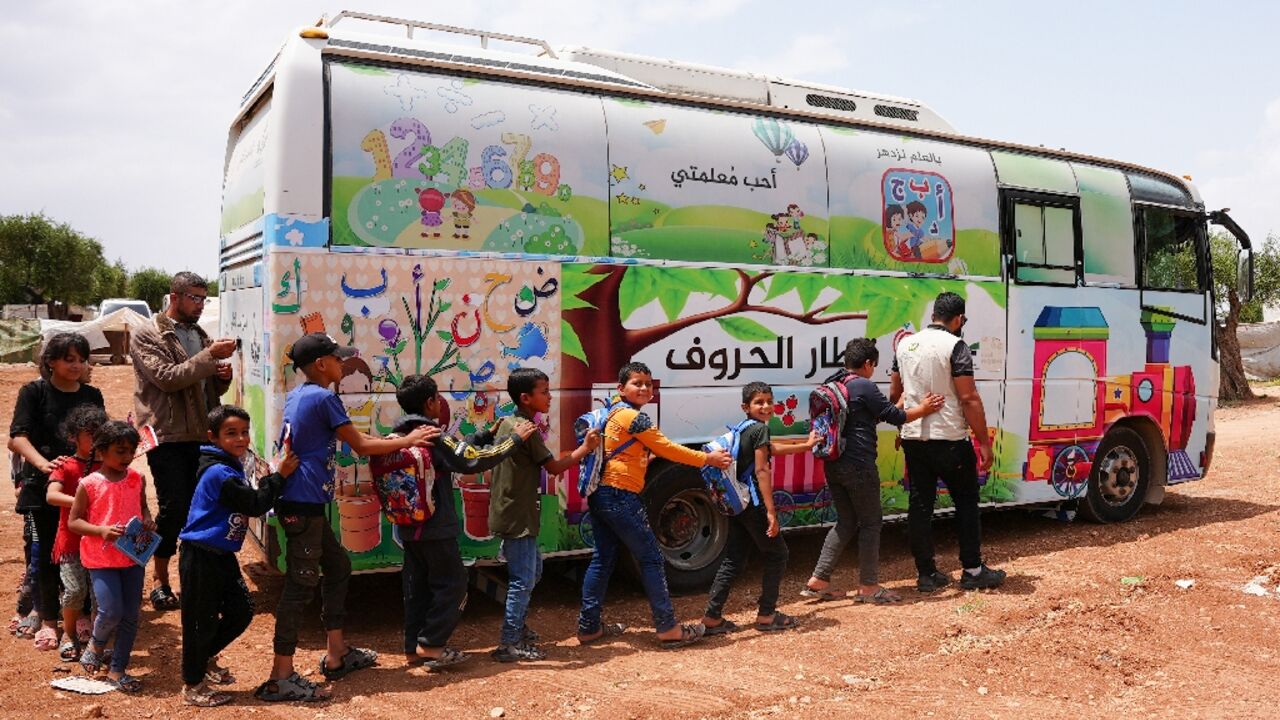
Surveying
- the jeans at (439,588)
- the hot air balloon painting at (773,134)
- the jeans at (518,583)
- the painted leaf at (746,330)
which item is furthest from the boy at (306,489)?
the hot air balloon painting at (773,134)

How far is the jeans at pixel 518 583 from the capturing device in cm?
562

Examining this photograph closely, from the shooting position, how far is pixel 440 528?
5.44 m

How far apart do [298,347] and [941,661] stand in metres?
3.79

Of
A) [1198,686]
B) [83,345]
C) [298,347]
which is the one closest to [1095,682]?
[1198,686]

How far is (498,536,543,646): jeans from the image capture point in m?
5.62

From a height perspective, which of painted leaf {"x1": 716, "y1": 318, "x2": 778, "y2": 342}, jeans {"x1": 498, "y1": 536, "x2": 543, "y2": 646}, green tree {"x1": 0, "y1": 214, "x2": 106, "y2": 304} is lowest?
jeans {"x1": 498, "y1": 536, "x2": 543, "y2": 646}

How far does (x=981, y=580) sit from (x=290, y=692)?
461 centimetres

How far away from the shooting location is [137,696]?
16.4 feet

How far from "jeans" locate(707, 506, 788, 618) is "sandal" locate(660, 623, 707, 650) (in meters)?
0.12

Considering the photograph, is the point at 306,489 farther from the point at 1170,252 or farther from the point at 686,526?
the point at 1170,252

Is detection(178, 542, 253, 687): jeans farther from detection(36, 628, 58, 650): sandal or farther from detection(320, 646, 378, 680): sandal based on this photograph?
detection(36, 628, 58, 650): sandal

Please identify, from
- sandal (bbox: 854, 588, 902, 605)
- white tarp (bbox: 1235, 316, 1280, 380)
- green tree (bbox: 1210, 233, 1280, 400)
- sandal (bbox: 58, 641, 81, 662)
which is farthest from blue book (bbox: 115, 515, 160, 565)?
white tarp (bbox: 1235, 316, 1280, 380)

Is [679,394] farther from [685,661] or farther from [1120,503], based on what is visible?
[1120,503]

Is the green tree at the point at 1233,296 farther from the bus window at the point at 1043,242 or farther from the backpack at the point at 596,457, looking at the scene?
the backpack at the point at 596,457
